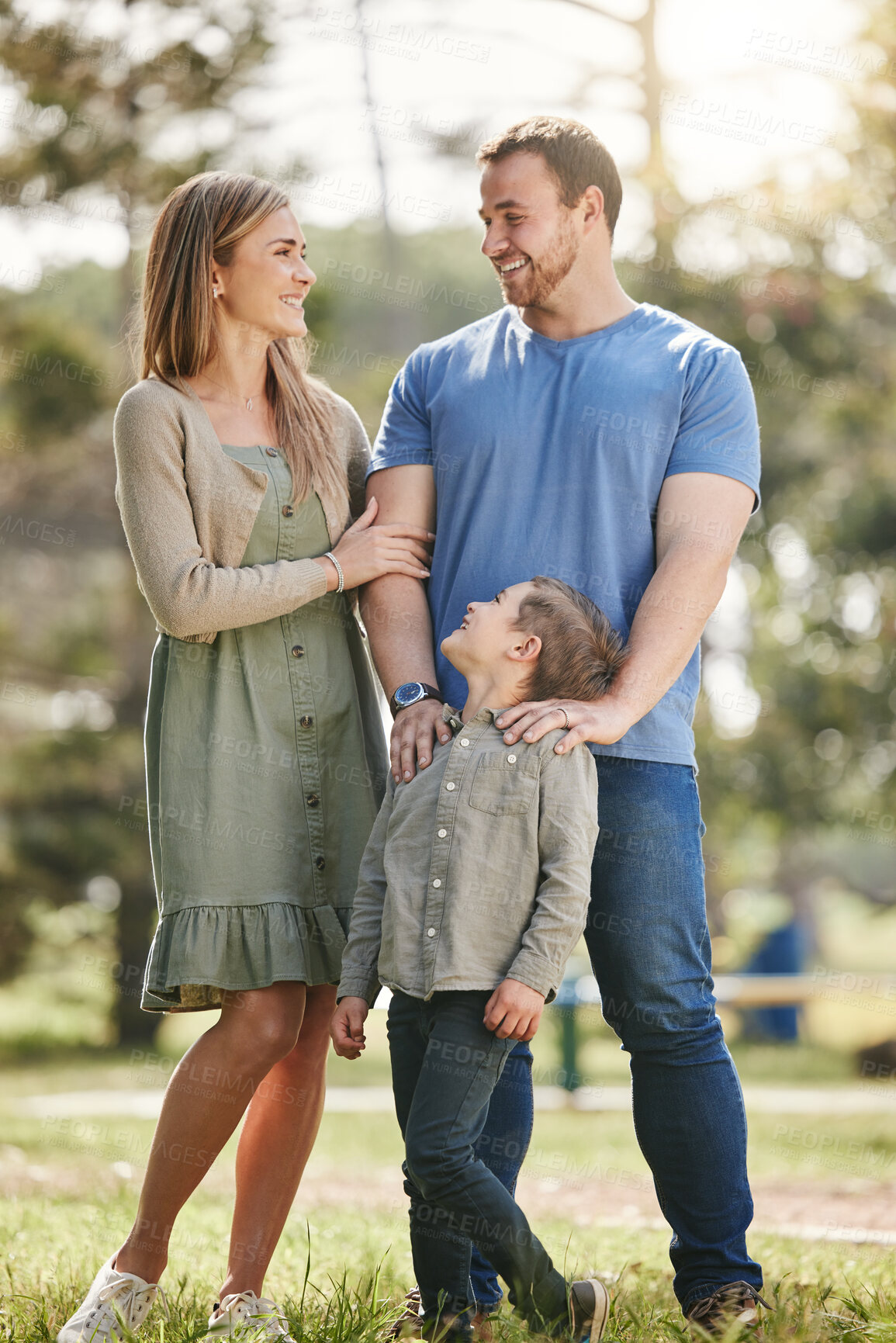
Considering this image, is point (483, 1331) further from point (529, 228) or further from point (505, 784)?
point (529, 228)

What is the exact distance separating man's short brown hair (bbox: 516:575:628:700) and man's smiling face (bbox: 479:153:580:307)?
26.5 inches

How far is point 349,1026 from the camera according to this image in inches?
99.1

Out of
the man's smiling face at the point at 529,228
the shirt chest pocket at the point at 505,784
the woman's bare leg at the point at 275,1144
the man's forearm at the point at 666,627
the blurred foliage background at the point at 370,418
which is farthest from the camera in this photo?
the blurred foliage background at the point at 370,418

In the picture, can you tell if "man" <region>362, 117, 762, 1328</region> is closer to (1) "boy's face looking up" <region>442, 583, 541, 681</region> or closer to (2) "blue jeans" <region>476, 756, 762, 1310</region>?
(2) "blue jeans" <region>476, 756, 762, 1310</region>

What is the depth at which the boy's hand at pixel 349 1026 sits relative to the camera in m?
2.51

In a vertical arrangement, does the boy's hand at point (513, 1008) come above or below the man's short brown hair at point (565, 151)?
below

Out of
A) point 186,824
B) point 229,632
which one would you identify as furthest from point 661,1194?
point 229,632

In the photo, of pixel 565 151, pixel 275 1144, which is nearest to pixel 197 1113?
pixel 275 1144

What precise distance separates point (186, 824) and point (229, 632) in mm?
393

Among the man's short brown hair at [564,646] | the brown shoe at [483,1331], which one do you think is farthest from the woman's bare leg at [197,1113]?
the man's short brown hair at [564,646]

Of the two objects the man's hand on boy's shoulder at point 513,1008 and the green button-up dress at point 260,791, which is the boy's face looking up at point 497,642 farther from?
the man's hand on boy's shoulder at point 513,1008

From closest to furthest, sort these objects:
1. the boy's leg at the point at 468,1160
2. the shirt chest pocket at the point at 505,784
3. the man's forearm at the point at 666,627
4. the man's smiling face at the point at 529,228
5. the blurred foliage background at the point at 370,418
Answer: the boy's leg at the point at 468,1160
the shirt chest pocket at the point at 505,784
the man's forearm at the point at 666,627
the man's smiling face at the point at 529,228
the blurred foliage background at the point at 370,418

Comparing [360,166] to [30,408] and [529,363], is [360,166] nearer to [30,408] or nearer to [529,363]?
[30,408]

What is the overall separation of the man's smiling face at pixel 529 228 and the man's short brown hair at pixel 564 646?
674mm
